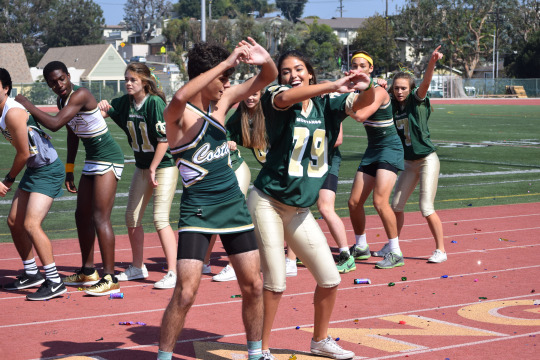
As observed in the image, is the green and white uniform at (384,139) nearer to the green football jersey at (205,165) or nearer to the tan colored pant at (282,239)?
the tan colored pant at (282,239)

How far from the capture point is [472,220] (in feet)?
39.8

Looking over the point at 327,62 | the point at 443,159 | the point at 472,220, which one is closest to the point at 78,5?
the point at 327,62

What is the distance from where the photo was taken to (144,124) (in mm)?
7875

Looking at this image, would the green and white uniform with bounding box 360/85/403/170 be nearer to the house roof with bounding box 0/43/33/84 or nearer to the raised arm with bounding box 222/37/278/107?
the raised arm with bounding box 222/37/278/107

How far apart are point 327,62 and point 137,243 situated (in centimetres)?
9539

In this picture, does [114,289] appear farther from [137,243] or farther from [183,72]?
[183,72]

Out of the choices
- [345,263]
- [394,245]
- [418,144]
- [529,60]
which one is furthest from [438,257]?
[529,60]

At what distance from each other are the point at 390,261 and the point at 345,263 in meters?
0.55

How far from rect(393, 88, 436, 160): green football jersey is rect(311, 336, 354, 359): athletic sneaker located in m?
4.03

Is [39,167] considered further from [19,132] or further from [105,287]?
[105,287]

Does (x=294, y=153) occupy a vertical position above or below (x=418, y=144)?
above

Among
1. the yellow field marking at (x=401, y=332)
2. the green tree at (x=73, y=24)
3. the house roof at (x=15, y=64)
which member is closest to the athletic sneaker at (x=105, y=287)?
the yellow field marking at (x=401, y=332)

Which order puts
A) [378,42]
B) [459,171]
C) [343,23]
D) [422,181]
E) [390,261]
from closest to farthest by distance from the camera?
[390,261], [422,181], [459,171], [378,42], [343,23]

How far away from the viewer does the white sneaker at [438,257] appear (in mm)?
9109
